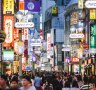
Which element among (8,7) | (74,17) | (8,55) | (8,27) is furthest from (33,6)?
(74,17)

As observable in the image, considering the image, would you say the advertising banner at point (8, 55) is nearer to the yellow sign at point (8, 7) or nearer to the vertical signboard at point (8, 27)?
the vertical signboard at point (8, 27)

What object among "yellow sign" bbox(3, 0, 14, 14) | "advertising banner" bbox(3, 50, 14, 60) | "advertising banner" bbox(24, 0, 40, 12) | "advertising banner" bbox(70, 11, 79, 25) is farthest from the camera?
"advertising banner" bbox(70, 11, 79, 25)

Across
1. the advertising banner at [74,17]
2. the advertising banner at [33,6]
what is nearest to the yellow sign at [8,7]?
the advertising banner at [33,6]

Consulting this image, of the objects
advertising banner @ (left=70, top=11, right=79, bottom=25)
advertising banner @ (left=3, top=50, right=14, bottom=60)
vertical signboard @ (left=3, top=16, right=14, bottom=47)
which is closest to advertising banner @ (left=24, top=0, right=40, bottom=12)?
vertical signboard @ (left=3, top=16, right=14, bottom=47)

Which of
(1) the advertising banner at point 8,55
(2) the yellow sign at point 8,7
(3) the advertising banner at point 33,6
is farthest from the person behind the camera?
(1) the advertising banner at point 8,55

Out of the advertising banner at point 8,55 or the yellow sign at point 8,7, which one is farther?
the advertising banner at point 8,55

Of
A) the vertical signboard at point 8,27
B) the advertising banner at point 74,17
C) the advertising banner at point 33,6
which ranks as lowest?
the vertical signboard at point 8,27

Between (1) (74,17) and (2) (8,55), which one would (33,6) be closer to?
(2) (8,55)

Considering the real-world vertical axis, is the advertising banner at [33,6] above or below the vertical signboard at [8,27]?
above

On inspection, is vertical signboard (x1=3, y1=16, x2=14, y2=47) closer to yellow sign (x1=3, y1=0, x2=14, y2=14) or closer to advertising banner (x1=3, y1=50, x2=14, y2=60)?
yellow sign (x1=3, y1=0, x2=14, y2=14)

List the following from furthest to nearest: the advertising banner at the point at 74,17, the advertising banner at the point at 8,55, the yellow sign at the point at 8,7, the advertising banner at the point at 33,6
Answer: the advertising banner at the point at 74,17
the advertising banner at the point at 8,55
the yellow sign at the point at 8,7
the advertising banner at the point at 33,6

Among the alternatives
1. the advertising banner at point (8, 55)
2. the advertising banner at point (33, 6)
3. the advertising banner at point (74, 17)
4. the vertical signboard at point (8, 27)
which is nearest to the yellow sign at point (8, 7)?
the vertical signboard at point (8, 27)

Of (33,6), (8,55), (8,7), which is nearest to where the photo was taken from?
(33,6)

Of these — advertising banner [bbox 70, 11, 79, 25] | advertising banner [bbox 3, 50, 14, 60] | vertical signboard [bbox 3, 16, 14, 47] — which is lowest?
advertising banner [bbox 3, 50, 14, 60]
